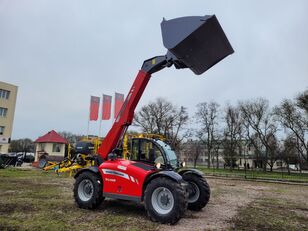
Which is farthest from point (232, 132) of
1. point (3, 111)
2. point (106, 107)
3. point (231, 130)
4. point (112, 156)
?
point (112, 156)

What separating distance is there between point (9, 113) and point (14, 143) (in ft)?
118

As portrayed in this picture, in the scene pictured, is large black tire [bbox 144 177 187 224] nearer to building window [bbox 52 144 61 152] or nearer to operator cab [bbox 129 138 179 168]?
operator cab [bbox 129 138 179 168]

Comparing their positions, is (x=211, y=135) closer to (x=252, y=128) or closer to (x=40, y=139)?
(x=252, y=128)

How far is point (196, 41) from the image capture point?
270 inches

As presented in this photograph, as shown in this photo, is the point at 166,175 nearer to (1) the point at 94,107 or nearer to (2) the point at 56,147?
(1) the point at 94,107

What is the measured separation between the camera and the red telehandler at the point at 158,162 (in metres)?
6.58

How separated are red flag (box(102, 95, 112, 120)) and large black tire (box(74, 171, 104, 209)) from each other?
54.4ft

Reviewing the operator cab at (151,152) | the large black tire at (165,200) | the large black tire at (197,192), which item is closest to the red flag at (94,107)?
the operator cab at (151,152)

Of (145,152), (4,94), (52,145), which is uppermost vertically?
(4,94)

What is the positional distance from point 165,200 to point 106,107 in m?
18.8

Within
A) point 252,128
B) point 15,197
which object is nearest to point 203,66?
point 15,197

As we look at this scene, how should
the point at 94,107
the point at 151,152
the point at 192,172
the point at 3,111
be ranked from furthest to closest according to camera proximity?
the point at 3,111, the point at 94,107, the point at 192,172, the point at 151,152

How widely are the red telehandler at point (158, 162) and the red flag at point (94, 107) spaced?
16.5 metres

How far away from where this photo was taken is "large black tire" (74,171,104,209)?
7605 mm
